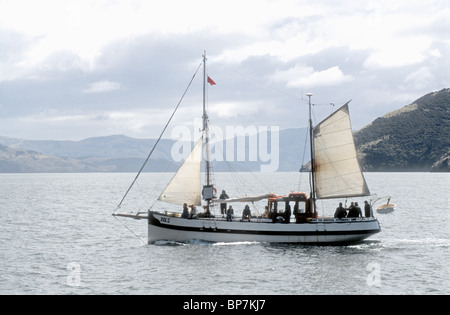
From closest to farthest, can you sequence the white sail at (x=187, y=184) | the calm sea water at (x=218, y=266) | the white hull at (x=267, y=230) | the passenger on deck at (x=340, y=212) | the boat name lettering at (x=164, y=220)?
1. the calm sea water at (x=218, y=266)
2. the white hull at (x=267, y=230)
3. the passenger on deck at (x=340, y=212)
4. the boat name lettering at (x=164, y=220)
5. the white sail at (x=187, y=184)

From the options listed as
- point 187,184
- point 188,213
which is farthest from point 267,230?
point 187,184

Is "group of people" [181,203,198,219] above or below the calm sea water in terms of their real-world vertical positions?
above

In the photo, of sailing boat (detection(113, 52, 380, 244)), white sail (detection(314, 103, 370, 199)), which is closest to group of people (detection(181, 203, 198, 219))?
sailing boat (detection(113, 52, 380, 244))

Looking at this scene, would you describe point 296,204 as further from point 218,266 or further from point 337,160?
point 218,266

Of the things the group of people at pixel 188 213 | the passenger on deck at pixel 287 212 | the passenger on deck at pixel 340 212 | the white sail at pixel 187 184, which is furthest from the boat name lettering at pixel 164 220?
the passenger on deck at pixel 340 212

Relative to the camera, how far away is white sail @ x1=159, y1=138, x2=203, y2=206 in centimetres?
5044

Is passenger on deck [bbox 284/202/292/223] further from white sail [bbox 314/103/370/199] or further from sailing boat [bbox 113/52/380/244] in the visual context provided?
white sail [bbox 314/103/370/199]

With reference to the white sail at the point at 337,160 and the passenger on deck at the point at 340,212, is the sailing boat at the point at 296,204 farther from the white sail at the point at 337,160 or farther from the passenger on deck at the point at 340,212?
the passenger on deck at the point at 340,212

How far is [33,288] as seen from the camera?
34094 mm

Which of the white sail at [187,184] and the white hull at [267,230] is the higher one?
the white sail at [187,184]

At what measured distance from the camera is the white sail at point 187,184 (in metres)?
50.4

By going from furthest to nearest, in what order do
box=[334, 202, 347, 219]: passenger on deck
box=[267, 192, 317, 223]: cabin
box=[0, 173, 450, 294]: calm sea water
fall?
1. box=[334, 202, 347, 219]: passenger on deck
2. box=[267, 192, 317, 223]: cabin
3. box=[0, 173, 450, 294]: calm sea water

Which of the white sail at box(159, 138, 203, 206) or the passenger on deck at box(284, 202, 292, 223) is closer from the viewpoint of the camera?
the passenger on deck at box(284, 202, 292, 223)
